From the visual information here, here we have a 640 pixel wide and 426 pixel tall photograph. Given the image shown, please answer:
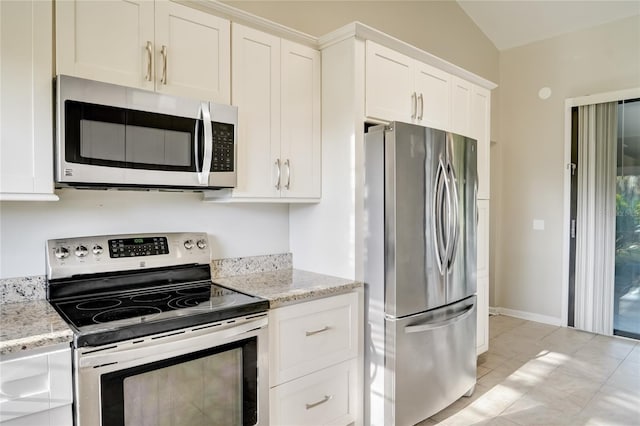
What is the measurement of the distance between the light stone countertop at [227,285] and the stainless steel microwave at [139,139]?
0.52 meters

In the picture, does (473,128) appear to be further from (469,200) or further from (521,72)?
(521,72)

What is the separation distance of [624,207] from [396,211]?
314 cm

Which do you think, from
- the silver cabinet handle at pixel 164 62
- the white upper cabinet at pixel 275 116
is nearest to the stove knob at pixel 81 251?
the white upper cabinet at pixel 275 116

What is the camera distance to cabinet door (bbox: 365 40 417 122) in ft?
7.52

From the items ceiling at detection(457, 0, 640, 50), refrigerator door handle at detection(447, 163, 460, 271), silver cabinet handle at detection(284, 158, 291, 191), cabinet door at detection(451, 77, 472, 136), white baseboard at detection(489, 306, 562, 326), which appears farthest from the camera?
white baseboard at detection(489, 306, 562, 326)

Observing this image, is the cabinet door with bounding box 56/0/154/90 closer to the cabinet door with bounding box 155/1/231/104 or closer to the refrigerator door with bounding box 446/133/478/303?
the cabinet door with bounding box 155/1/231/104

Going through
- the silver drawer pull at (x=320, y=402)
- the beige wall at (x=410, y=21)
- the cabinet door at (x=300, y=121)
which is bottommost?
the silver drawer pull at (x=320, y=402)

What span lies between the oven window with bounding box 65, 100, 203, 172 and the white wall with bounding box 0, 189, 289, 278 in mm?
351

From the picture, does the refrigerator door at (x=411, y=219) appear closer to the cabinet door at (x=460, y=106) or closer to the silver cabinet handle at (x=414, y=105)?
the silver cabinet handle at (x=414, y=105)

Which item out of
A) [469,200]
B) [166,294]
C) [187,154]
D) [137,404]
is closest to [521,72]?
[469,200]

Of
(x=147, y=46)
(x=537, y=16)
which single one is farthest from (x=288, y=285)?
(x=537, y=16)

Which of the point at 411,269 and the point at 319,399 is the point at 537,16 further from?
the point at 319,399

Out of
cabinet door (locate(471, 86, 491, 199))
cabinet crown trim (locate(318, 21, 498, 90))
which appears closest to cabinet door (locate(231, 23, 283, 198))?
cabinet crown trim (locate(318, 21, 498, 90))

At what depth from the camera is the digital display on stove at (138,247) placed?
193 cm
